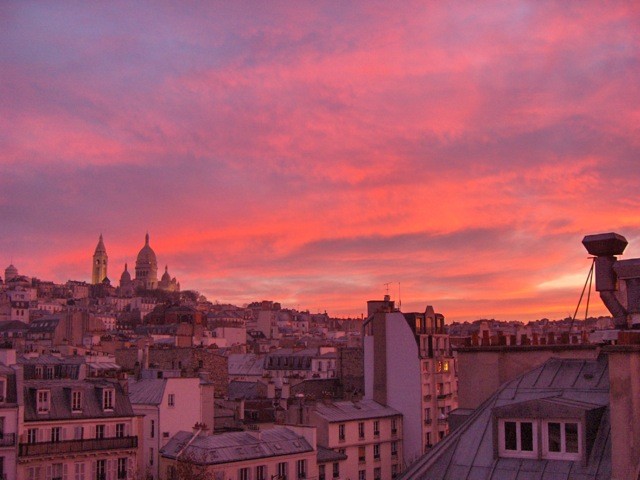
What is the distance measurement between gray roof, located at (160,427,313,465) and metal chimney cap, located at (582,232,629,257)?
112 feet

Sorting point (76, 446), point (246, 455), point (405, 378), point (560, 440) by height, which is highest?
point (560, 440)

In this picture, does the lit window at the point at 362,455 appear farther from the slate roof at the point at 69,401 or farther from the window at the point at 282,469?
the slate roof at the point at 69,401

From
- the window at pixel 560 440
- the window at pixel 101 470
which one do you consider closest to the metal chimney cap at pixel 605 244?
the window at pixel 560 440

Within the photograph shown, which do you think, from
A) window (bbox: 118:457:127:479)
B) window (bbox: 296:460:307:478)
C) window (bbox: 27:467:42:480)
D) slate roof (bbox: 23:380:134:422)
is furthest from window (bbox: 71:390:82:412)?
window (bbox: 296:460:307:478)

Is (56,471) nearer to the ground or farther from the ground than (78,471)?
farther from the ground

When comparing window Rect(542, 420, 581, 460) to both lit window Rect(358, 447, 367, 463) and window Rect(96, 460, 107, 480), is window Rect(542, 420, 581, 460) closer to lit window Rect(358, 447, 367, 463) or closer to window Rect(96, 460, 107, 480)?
window Rect(96, 460, 107, 480)

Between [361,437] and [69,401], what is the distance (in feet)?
75.2

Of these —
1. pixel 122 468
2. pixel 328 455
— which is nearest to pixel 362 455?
pixel 328 455

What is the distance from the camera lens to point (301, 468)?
50969 mm

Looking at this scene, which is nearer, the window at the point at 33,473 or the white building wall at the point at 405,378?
the window at the point at 33,473

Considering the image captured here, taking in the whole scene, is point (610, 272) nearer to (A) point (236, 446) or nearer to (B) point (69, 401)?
(A) point (236, 446)

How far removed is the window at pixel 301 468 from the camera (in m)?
50.7

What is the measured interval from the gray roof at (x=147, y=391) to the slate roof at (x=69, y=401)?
7.35m

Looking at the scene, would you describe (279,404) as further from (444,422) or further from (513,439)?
(513,439)
